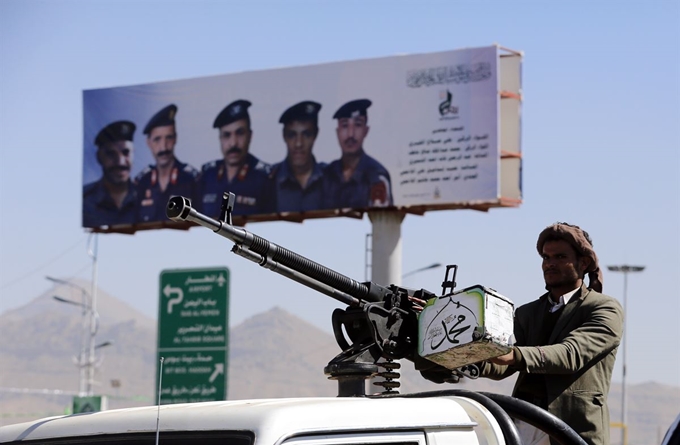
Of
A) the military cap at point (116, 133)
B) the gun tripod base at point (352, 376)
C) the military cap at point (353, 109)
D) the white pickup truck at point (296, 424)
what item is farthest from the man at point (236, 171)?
the white pickup truck at point (296, 424)

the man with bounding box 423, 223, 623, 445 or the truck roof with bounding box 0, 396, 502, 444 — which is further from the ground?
the man with bounding box 423, 223, 623, 445

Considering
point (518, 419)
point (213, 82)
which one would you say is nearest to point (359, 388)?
point (518, 419)

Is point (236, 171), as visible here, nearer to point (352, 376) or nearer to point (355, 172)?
point (355, 172)

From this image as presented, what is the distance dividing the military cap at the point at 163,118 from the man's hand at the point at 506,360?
38.5 m

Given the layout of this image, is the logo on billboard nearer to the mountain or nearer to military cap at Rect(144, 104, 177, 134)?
military cap at Rect(144, 104, 177, 134)

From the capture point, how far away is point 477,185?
119ft

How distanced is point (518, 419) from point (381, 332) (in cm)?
57

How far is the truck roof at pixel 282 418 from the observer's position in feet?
10.9

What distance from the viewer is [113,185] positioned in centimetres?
4238

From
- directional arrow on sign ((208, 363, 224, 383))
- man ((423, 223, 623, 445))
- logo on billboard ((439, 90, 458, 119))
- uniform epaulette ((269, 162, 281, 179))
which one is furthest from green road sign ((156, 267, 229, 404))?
man ((423, 223, 623, 445))

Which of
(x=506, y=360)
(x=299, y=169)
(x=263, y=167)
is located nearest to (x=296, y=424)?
(x=506, y=360)

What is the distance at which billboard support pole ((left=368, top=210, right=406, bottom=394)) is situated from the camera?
123 feet

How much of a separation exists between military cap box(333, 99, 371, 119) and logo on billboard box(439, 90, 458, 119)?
7.10 feet

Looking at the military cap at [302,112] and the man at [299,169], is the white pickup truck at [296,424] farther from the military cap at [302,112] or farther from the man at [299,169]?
the military cap at [302,112]
